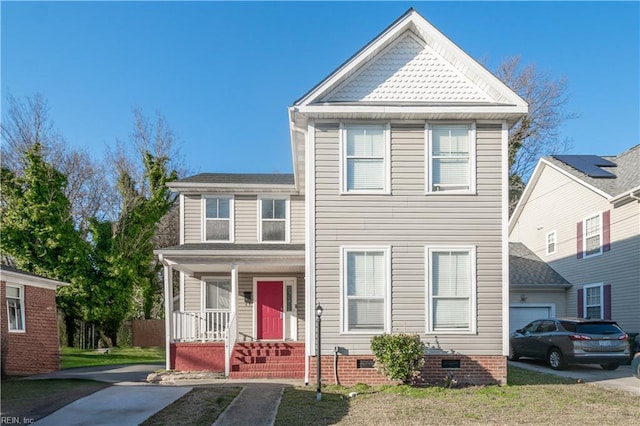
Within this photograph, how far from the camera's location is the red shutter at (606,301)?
18.8 meters

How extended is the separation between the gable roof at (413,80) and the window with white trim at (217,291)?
7.08 m

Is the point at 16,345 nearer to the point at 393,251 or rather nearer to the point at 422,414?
the point at 393,251

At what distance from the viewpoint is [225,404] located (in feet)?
32.5

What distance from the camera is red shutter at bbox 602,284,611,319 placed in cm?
1880

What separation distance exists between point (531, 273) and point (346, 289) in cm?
1315

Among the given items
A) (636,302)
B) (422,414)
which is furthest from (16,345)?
(636,302)

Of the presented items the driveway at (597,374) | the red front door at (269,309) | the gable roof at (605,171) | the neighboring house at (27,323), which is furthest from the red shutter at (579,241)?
the neighboring house at (27,323)

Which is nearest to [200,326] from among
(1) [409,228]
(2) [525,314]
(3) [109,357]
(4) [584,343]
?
(1) [409,228]

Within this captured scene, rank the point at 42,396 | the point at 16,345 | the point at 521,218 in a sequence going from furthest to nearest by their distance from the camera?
the point at 521,218, the point at 16,345, the point at 42,396

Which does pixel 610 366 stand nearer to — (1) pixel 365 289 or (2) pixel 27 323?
(1) pixel 365 289

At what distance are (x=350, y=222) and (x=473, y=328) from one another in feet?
11.5

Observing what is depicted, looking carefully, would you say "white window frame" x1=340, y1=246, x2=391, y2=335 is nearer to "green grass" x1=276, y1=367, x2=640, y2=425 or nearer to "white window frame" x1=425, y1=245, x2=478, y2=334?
"white window frame" x1=425, y1=245, x2=478, y2=334

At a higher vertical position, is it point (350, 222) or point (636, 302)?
point (350, 222)

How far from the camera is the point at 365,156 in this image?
12.2 m
